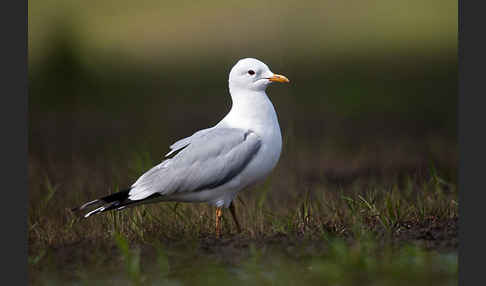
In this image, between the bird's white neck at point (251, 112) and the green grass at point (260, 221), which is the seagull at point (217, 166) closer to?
the bird's white neck at point (251, 112)

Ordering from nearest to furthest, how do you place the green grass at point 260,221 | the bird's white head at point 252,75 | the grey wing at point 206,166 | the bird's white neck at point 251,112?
1. the green grass at point 260,221
2. the grey wing at point 206,166
3. the bird's white neck at point 251,112
4. the bird's white head at point 252,75

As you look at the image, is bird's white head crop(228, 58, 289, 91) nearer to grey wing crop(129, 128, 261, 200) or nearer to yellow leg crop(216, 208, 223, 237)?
grey wing crop(129, 128, 261, 200)

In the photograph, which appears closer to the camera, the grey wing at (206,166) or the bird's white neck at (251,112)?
the grey wing at (206,166)

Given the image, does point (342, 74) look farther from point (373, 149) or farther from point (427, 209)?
point (427, 209)

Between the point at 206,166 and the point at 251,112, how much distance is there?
70 cm

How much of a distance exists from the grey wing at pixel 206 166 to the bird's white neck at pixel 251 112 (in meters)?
0.12

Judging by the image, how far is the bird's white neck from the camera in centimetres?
676

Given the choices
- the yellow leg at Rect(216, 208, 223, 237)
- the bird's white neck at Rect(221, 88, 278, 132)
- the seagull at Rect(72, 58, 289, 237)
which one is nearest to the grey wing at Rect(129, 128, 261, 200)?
the seagull at Rect(72, 58, 289, 237)

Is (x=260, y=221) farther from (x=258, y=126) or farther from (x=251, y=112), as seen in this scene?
(x=251, y=112)

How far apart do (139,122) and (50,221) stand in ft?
26.2

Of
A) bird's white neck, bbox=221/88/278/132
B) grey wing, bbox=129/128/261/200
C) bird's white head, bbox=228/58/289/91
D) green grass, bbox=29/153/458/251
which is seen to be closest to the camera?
green grass, bbox=29/153/458/251

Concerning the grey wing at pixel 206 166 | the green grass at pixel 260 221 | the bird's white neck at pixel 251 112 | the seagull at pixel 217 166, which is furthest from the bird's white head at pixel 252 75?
the green grass at pixel 260 221

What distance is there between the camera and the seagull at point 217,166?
6.53 meters

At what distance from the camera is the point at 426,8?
22.3m
